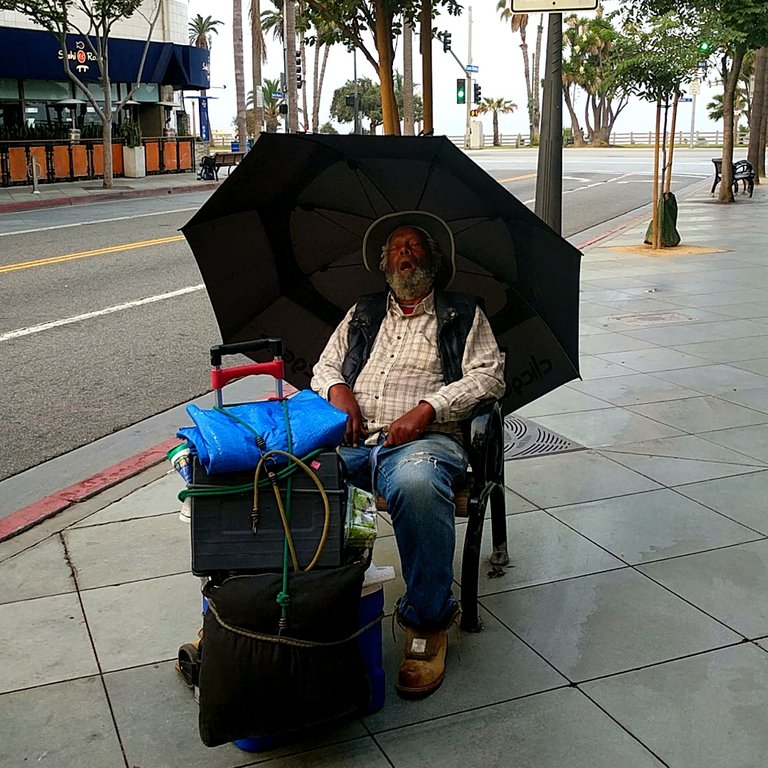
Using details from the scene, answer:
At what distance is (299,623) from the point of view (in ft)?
9.55

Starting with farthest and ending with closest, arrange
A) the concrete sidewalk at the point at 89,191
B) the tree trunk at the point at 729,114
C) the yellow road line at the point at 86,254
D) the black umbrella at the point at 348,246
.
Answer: the concrete sidewalk at the point at 89,191, the tree trunk at the point at 729,114, the yellow road line at the point at 86,254, the black umbrella at the point at 348,246

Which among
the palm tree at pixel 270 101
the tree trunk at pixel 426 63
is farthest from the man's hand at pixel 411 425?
the palm tree at pixel 270 101

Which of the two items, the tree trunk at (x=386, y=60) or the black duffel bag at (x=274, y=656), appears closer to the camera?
the black duffel bag at (x=274, y=656)

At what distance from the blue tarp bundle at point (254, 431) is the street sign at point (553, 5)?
3.30 metres

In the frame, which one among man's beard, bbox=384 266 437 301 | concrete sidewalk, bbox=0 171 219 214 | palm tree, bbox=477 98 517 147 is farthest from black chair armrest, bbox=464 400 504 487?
palm tree, bbox=477 98 517 147

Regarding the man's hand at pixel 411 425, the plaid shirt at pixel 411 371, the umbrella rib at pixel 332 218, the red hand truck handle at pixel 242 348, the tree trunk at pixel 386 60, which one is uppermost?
the tree trunk at pixel 386 60

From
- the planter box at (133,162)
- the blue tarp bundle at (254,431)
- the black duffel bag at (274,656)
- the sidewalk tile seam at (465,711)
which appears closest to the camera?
the black duffel bag at (274,656)

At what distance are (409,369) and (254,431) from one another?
1132 millimetres

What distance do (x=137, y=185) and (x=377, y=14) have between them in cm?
2195

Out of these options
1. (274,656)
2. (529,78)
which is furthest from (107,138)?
(529,78)

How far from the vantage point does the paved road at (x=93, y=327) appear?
22.1 feet

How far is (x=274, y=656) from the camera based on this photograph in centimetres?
289

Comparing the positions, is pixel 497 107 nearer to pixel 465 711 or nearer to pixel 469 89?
pixel 469 89

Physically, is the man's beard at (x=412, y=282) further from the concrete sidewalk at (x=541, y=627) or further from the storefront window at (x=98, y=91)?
the storefront window at (x=98, y=91)
